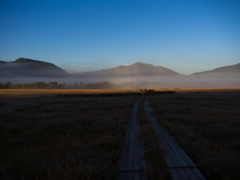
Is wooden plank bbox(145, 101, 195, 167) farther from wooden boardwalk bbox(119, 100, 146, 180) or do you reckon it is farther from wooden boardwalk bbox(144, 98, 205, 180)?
wooden boardwalk bbox(119, 100, 146, 180)

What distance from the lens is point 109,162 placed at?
4324 millimetres

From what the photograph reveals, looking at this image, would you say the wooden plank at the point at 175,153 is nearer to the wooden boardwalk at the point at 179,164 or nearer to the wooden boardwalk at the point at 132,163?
the wooden boardwalk at the point at 179,164

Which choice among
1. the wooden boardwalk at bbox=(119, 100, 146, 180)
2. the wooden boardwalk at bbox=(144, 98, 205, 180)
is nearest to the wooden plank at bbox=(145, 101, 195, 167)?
the wooden boardwalk at bbox=(144, 98, 205, 180)

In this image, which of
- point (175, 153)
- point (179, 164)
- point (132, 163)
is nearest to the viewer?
point (179, 164)

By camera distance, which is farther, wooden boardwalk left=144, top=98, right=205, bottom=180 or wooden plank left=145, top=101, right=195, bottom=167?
wooden plank left=145, top=101, right=195, bottom=167

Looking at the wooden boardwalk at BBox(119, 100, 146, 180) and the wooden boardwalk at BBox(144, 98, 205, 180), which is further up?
the wooden boardwalk at BBox(144, 98, 205, 180)

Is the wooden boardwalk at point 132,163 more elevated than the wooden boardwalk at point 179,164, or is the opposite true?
the wooden boardwalk at point 179,164

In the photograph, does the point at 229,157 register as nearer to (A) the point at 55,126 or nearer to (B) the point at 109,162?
(B) the point at 109,162

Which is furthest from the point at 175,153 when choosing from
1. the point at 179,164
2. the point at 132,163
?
the point at 132,163

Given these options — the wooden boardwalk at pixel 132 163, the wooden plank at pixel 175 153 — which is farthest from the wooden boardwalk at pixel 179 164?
the wooden boardwalk at pixel 132 163

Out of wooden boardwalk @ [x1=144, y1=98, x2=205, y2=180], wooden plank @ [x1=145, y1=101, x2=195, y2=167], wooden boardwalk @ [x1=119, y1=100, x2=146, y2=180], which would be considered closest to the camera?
wooden boardwalk @ [x1=144, y1=98, x2=205, y2=180]

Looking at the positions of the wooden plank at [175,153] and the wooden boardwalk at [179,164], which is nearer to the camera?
the wooden boardwalk at [179,164]

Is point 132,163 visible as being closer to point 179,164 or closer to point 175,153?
point 179,164

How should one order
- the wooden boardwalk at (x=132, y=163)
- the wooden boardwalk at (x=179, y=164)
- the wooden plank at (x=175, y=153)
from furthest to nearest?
the wooden plank at (x=175, y=153)
the wooden boardwalk at (x=132, y=163)
the wooden boardwalk at (x=179, y=164)
